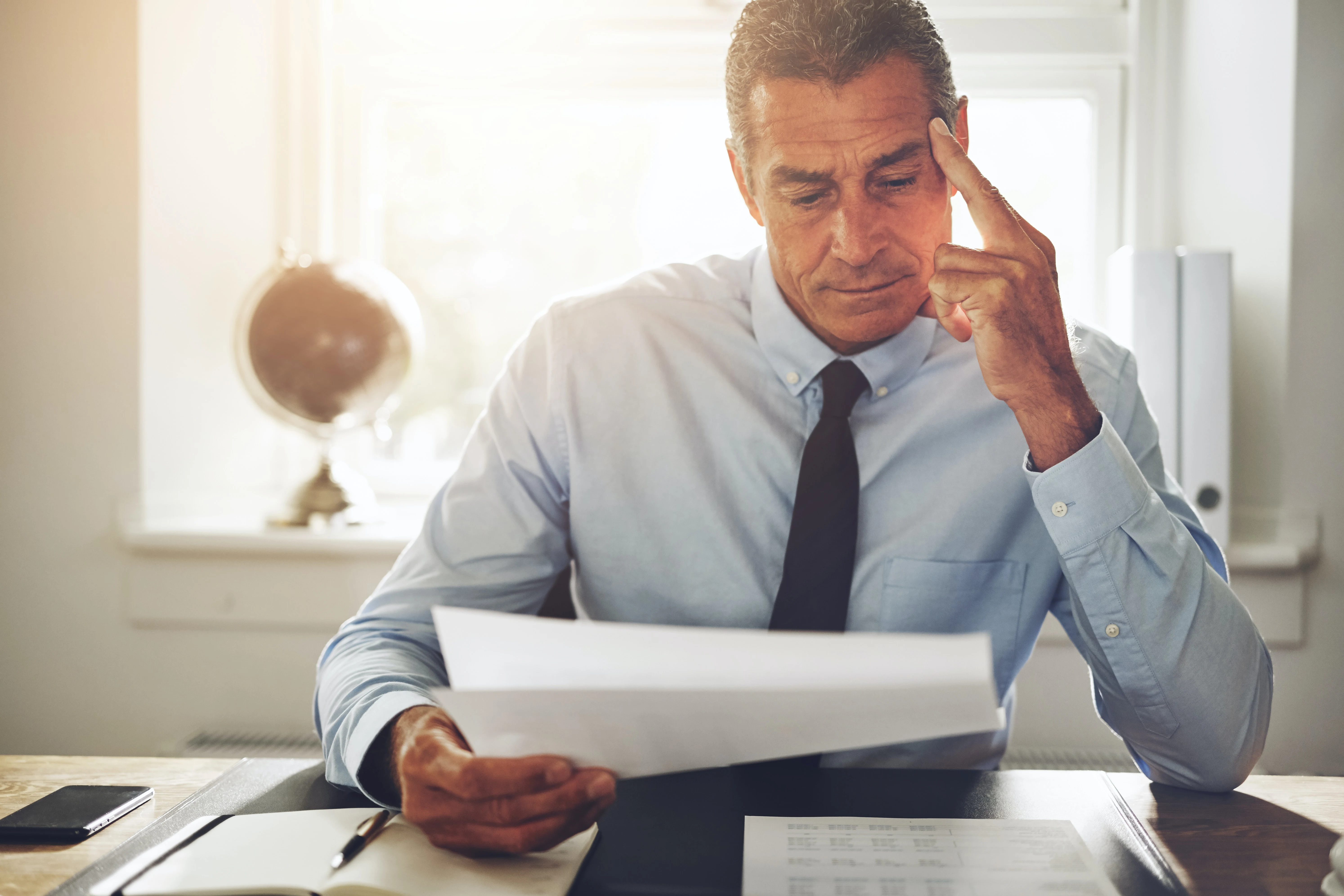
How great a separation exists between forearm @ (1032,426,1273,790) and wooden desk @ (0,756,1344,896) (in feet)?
0.16

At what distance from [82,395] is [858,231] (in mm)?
1598

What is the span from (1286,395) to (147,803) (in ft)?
5.73

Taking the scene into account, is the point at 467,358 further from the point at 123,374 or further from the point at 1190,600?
the point at 1190,600

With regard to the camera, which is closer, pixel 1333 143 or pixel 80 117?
pixel 1333 143

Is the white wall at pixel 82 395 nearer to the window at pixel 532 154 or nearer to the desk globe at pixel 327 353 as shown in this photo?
the desk globe at pixel 327 353

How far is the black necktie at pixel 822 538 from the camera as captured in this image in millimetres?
957

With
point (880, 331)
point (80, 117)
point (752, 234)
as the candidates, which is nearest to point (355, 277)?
point (80, 117)

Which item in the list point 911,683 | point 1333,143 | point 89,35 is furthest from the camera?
point 89,35

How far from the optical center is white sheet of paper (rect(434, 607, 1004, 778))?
50 centimetres

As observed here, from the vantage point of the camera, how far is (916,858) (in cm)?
64

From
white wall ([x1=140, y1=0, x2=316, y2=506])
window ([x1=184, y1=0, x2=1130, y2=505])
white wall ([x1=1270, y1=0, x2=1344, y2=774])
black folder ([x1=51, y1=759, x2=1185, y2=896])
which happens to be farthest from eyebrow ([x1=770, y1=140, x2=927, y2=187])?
white wall ([x1=140, y1=0, x2=316, y2=506])

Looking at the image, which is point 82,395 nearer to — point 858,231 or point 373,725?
point 373,725

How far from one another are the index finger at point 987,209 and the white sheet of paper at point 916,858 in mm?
491

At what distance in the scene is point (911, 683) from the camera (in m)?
0.50
